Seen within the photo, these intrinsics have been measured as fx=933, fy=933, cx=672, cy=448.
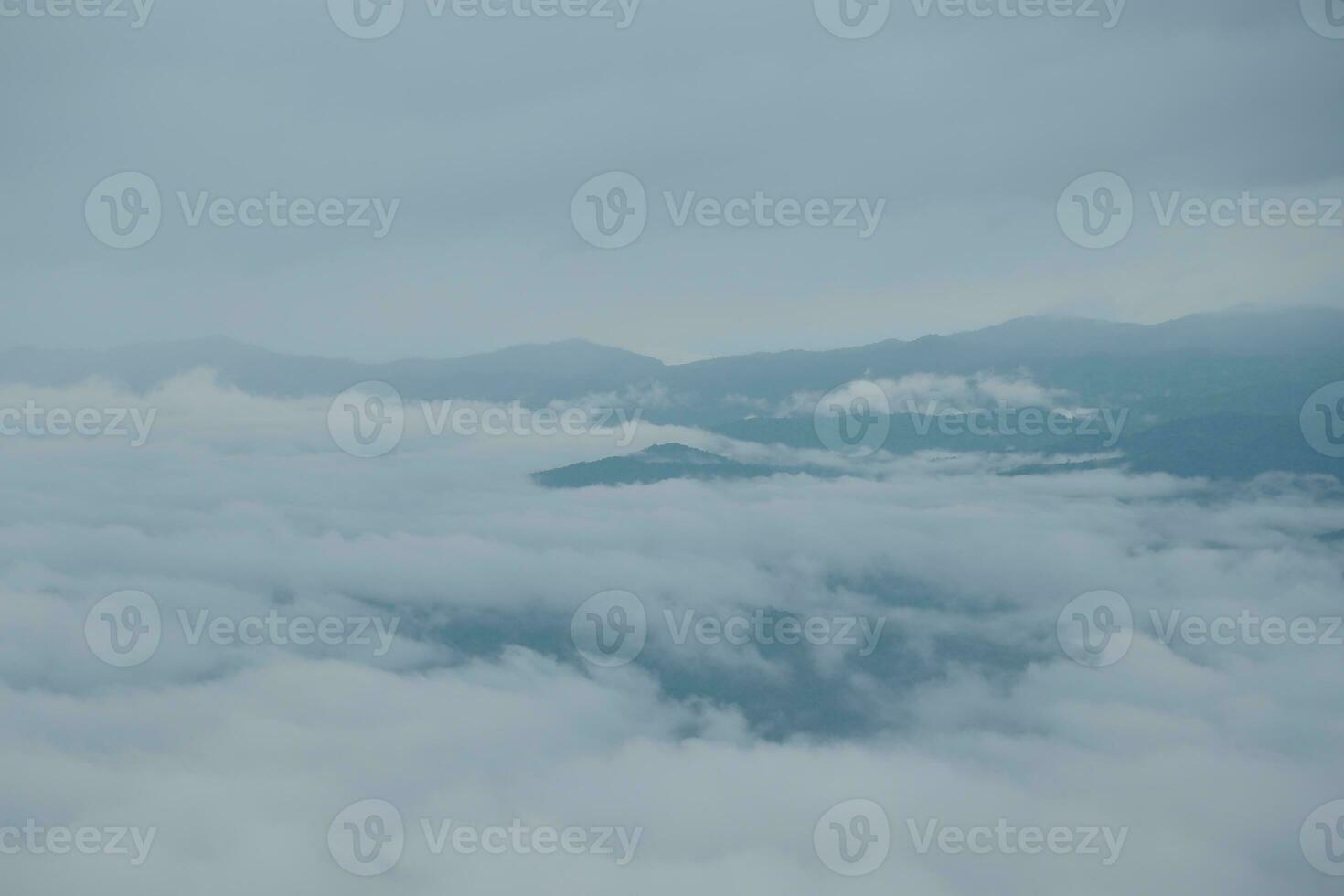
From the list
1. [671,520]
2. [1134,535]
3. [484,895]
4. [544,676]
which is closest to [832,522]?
→ [671,520]

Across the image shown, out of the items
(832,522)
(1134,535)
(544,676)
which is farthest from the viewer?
(832,522)

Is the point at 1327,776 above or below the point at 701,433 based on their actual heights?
below

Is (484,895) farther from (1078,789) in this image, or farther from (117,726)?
(1078,789)

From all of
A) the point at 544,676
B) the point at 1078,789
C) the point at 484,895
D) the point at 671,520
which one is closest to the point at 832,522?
the point at 671,520

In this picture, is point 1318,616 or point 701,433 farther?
point 701,433

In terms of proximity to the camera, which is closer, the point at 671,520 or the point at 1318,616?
the point at 1318,616

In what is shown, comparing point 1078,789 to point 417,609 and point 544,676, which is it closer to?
point 544,676

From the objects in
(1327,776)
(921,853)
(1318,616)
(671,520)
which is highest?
(671,520)

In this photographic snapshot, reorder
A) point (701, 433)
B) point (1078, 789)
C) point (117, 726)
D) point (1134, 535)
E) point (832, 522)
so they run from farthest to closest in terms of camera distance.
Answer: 1. point (701, 433)
2. point (832, 522)
3. point (1134, 535)
4. point (1078, 789)
5. point (117, 726)

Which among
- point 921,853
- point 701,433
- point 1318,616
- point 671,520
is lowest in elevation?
point 921,853
